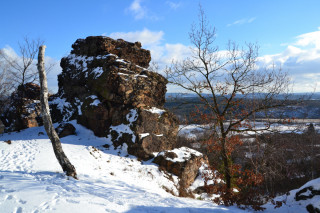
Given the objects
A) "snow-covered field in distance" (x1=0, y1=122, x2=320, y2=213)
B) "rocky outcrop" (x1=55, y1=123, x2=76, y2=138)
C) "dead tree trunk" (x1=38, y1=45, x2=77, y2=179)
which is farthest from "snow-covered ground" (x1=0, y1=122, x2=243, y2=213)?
"rocky outcrop" (x1=55, y1=123, x2=76, y2=138)

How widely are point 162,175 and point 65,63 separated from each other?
51.3 ft

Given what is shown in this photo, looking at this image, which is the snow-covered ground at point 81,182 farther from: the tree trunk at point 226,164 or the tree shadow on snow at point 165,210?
the tree trunk at point 226,164

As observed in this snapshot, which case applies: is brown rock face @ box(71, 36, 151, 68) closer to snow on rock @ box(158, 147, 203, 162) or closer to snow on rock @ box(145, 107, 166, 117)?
snow on rock @ box(145, 107, 166, 117)

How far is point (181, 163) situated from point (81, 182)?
8.23 m

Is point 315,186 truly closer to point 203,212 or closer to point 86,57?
point 203,212

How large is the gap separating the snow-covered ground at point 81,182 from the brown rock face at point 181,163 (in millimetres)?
918

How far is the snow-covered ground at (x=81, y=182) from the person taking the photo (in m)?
5.45

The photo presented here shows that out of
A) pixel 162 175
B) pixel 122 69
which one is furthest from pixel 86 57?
pixel 162 175

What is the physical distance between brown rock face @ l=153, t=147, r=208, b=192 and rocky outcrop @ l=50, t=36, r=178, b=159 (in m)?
1.02

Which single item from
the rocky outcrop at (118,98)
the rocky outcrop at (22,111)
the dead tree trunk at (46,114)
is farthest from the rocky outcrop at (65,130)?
the dead tree trunk at (46,114)

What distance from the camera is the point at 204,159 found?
1662 centimetres

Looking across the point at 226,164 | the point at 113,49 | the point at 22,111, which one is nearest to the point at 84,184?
the point at 226,164

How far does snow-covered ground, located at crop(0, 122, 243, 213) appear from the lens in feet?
17.9

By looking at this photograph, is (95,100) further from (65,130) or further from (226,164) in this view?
(226,164)
